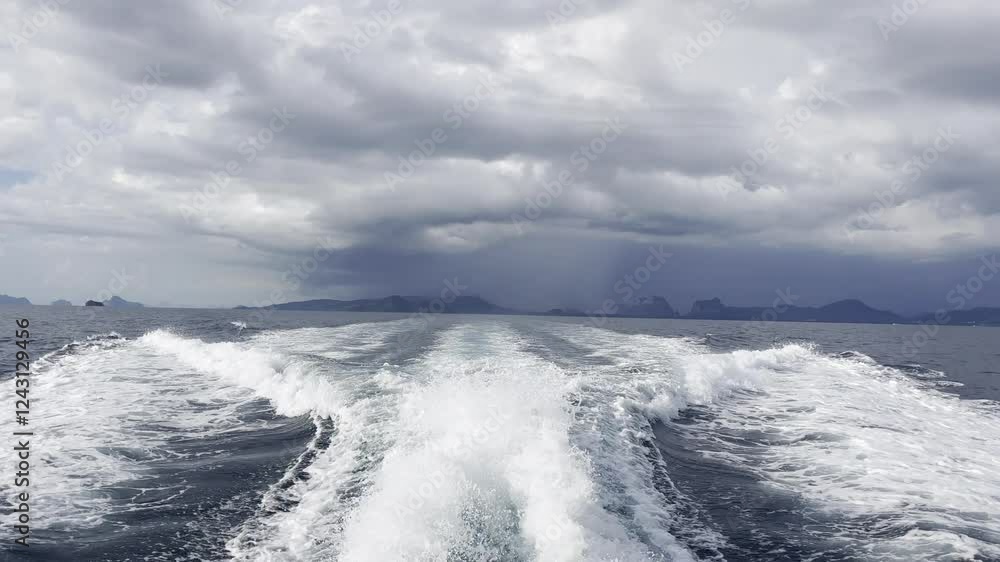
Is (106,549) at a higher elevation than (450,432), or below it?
below

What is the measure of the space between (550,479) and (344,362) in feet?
60.6

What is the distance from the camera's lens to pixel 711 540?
983 centimetres

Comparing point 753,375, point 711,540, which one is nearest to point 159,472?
point 711,540

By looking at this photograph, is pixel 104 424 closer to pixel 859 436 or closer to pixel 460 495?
pixel 460 495

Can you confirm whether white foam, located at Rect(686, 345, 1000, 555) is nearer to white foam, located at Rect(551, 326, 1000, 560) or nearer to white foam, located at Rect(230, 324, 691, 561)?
white foam, located at Rect(551, 326, 1000, 560)

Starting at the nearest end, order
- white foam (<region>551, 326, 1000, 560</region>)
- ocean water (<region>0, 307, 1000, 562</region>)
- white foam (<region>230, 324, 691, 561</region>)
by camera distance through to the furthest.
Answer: white foam (<region>230, 324, 691, 561</region>) < ocean water (<region>0, 307, 1000, 562</region>) < white foam (<region>551, 326, 1000, 560</region>)

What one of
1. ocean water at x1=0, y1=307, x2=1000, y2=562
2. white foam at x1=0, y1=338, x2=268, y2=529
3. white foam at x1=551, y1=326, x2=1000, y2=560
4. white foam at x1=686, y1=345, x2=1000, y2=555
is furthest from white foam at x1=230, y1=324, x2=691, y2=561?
white foam at x1=686, y1=345, x2=1000, y2=555

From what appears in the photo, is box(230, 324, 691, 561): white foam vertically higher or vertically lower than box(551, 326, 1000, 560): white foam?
higher

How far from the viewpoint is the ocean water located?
29.9ft

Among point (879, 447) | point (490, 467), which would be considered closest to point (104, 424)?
point (490, 467)

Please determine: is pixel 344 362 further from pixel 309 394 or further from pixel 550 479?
pixel 550 479

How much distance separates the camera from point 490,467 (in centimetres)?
1106

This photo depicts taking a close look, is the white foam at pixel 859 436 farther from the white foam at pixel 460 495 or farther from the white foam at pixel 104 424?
the white foam at pixel 104 424

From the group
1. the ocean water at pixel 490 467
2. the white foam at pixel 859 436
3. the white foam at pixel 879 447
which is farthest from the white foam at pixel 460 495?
the white foam at pixel 879 447
